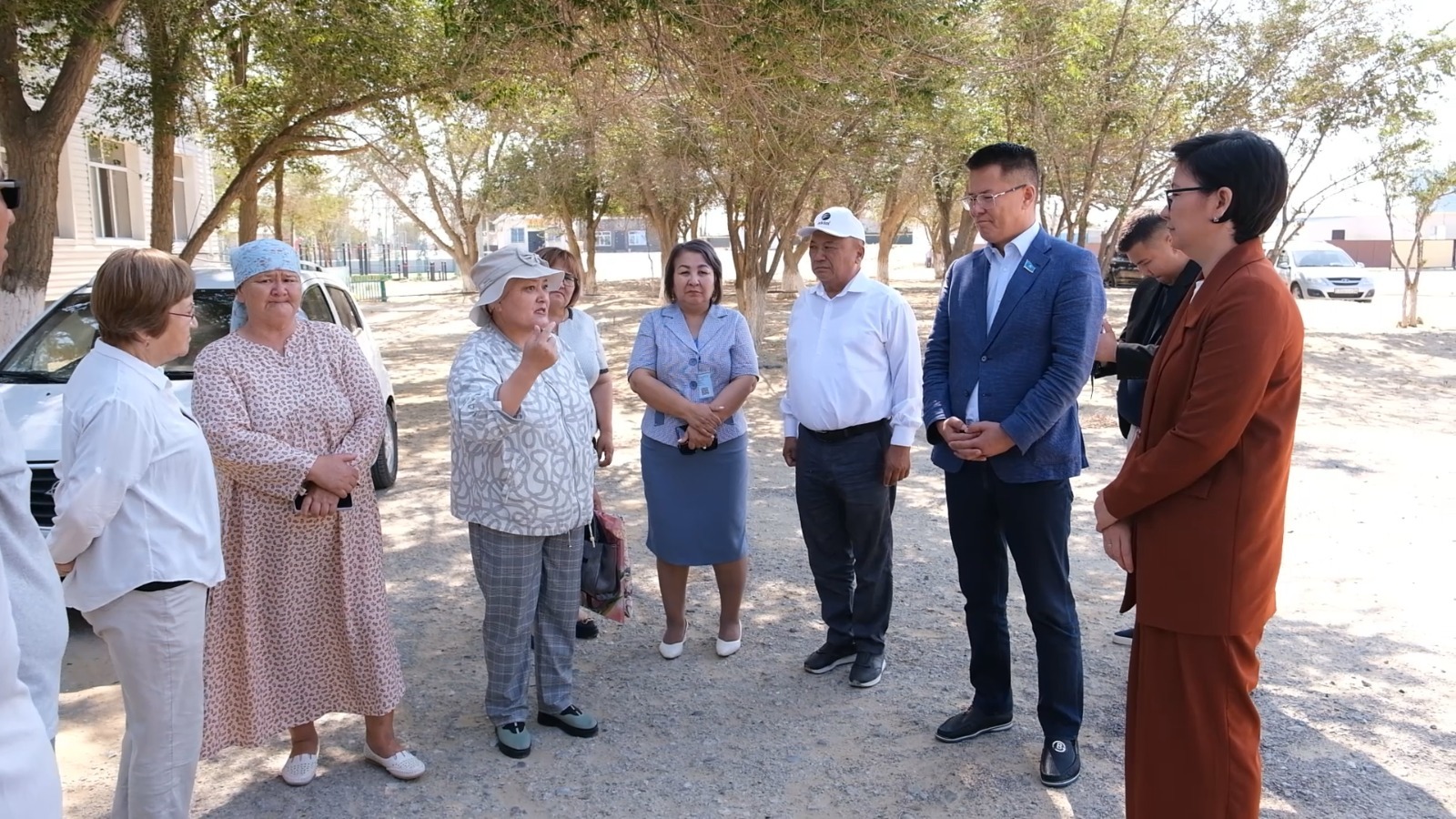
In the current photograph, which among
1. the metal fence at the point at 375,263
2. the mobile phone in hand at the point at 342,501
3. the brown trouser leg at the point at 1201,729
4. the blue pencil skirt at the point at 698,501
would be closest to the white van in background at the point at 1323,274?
the blue pencil skirt at the point at 698,501

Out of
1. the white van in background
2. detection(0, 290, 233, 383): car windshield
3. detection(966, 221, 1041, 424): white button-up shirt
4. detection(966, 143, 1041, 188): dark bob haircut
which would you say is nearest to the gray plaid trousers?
detection(966, 221, 1041, 424): white button-up shirt

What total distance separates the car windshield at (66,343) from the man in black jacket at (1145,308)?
5.05 m

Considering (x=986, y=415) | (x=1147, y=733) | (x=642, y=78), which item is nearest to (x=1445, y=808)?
(x=1147, y=733)

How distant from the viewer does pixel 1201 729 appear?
2.61 meters

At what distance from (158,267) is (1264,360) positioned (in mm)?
2793

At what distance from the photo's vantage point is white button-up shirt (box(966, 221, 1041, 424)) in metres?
3.63

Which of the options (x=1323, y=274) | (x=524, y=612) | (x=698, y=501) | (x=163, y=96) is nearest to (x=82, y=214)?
(x=163, y=96)

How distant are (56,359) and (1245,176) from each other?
6.27 meters

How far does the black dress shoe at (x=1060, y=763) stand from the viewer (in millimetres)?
3521

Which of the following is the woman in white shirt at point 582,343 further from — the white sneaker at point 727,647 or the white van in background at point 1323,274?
the white van in background at point 1323,274

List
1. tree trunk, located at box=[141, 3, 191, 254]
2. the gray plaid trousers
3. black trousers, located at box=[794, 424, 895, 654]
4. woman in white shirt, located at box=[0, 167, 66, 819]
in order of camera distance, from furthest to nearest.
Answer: tree trunk, located at box=[141, 3, 191, 254], black trousers, located at box=[794, 424, 895, 654], the gray plaid trousers, woman in white shirt, located at box=[0, 167, 66, 819]

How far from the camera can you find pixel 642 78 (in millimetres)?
9727

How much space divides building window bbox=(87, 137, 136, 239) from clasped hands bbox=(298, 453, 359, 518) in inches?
780

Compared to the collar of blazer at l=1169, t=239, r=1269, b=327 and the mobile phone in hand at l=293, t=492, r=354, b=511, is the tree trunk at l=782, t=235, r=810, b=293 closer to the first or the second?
the mobile phone in hand at l=293, t=492, r=354, b=511
